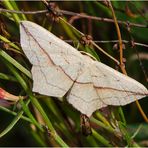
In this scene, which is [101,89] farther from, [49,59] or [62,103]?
[62,103]

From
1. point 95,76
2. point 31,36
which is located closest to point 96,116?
point 95,76

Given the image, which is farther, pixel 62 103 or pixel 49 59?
pixel 62 103

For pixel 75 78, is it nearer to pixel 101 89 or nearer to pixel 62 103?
pixel 101 89

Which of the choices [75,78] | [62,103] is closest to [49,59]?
[75,78]

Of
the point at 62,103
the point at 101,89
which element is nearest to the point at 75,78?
the point at 101,89

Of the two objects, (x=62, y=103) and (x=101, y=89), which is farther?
(x=62, y=103)

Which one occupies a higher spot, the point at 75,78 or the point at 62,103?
the point at 75,78

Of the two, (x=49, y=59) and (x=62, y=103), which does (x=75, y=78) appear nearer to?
(x=49, y=59)

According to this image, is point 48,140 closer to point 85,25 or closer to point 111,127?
point 111,127
